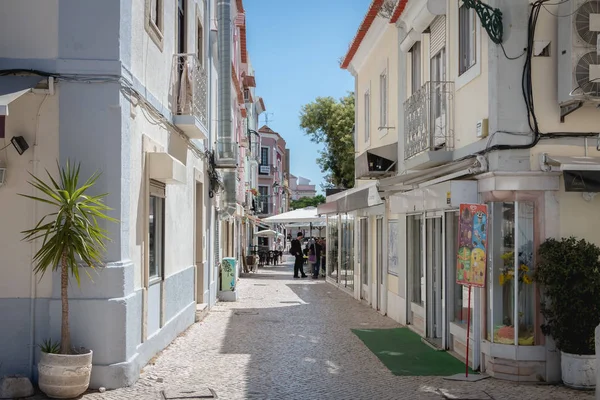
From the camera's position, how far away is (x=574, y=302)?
797 cm

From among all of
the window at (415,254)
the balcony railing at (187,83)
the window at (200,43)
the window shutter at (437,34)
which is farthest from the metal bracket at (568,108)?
the window at (200,43)

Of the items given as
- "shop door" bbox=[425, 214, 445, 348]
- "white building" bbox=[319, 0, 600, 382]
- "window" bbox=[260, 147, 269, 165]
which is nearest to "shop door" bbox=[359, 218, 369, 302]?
"shop door" bbox=[425, 214, 445, 348]

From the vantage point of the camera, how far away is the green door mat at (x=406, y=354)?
9312 mm

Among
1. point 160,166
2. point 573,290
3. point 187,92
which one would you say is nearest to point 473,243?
point 573,290

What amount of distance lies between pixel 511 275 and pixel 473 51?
9.97 ft

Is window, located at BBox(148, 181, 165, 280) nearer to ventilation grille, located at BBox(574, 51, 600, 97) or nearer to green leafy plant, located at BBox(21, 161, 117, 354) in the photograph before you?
green leafy plant, located at BBox(21, 161, 117, 354)

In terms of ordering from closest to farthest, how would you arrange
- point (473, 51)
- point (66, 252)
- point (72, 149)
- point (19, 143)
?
point (66, 252), point (19, 143), point (72, 149), point (473, 51)

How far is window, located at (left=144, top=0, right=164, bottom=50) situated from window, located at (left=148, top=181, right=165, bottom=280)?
2.02m

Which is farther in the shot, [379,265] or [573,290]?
A: [379,265]

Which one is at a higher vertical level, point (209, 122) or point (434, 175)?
point (209, 122)

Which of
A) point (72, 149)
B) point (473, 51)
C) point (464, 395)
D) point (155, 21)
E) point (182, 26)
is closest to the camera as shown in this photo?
point (72, 149)

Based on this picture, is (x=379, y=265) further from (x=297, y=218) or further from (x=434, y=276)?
(x=297, y=218)

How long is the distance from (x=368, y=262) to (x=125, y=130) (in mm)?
10453

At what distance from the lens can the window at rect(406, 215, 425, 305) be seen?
41.4 ft
